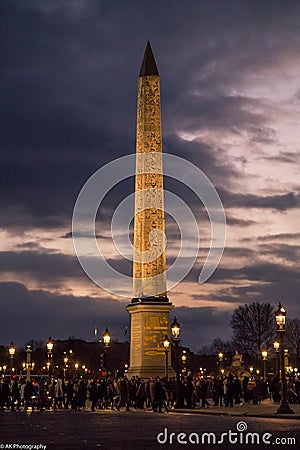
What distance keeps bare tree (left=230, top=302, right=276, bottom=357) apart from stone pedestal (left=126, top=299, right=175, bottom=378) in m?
39.2

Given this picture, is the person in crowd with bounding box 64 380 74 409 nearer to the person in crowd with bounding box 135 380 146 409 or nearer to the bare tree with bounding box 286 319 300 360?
the person in crowd with bounding box 135 380 146 409

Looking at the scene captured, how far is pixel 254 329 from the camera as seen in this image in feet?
280

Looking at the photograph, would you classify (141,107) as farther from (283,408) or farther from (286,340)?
(286,340)

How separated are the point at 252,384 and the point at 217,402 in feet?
8.42

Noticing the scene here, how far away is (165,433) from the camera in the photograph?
19.8 m

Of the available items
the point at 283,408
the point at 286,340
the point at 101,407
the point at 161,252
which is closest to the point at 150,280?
the point at 161,252

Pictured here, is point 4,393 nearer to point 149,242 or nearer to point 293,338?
point 149,242
